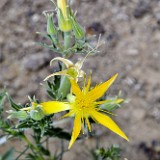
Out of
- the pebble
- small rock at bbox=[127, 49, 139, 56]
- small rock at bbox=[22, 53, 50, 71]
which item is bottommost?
the pebble

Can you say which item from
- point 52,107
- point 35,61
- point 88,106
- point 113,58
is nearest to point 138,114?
point 113,58

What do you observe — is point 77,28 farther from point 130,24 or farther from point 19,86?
point 130,24

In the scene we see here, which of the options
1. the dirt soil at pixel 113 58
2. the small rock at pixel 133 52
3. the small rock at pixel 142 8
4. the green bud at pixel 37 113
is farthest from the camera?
the small rock at pixel 142 8

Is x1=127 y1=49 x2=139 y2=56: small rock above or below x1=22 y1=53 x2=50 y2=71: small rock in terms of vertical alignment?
below

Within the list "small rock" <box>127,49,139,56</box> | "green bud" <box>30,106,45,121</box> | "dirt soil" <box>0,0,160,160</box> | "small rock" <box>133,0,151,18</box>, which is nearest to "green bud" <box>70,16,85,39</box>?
"green bud" <box>30,106,45,121</box>

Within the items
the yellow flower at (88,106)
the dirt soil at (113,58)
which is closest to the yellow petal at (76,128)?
the yellow flower at (88,106)

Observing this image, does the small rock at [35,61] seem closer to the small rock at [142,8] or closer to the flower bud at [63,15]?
the small rock at [142,8]

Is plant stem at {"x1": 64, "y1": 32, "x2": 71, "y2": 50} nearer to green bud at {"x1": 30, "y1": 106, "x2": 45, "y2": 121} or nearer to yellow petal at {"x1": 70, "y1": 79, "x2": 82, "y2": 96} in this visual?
yellow petal at {"x1": 70, "y1": 79, "x2": 82, "y2": 96}

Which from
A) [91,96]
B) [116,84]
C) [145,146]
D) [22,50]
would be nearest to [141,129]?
[145,146]

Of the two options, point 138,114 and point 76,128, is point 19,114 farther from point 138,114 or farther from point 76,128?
point 138,114
